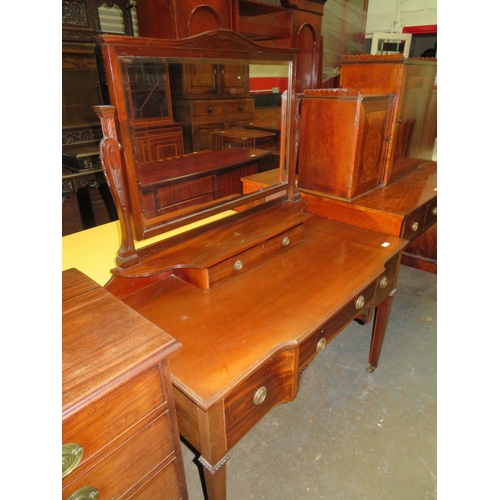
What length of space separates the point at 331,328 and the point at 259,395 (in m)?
0.39

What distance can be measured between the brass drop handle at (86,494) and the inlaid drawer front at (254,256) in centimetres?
68

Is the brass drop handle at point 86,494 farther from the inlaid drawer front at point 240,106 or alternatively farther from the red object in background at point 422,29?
the red object in background at point 422,29

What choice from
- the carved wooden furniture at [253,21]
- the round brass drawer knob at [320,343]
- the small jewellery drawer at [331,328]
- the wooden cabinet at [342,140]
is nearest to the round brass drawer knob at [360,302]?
the small jewellery drawer at [331,328]

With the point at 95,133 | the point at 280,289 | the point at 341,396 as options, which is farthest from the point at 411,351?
the point at 95,133

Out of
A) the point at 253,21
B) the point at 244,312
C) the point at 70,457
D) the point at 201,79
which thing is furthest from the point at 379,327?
the point at 253,21

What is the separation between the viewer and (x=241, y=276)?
1.38m

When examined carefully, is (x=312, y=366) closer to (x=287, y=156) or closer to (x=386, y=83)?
(x=287, y=156)

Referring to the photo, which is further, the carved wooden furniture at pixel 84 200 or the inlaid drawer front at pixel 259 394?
the carved wooden furniture at pixel 84 200

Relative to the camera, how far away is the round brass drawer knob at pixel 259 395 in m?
1.01

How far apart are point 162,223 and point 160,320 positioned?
364 millimetres

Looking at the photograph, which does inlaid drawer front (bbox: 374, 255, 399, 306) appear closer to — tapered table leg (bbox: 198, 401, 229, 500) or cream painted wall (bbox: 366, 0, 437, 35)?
tapered table leg (bbox: 198, 401, 229, 500)

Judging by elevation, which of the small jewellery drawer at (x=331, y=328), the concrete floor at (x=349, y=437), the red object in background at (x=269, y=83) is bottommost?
the concrete floor at (x=349, y=437)

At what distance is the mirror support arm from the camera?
39.5 inches

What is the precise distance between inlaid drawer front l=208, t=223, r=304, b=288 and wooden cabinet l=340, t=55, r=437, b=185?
2.99 ft
